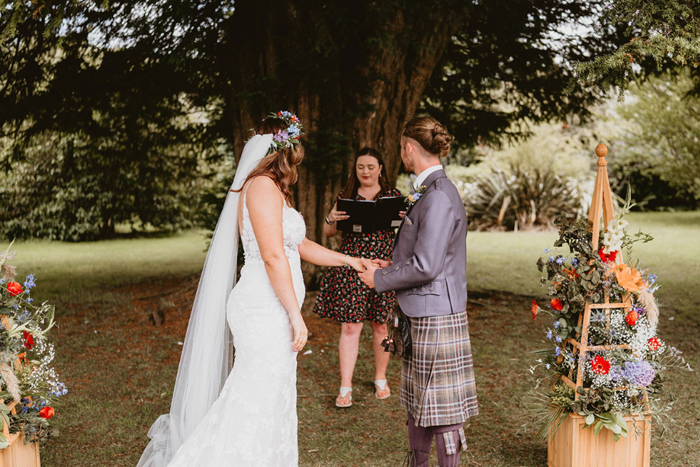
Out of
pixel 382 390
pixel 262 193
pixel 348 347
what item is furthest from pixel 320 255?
pixel 382 390

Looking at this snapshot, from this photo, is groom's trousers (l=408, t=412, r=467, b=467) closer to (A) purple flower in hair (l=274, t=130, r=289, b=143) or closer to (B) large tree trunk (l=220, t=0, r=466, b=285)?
(A) purple flower in hair (l=274, t=130, r=289, b=143)

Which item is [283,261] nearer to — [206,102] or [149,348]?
[149,348]

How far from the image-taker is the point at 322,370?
19.2 ft

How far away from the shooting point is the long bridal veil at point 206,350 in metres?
3.61

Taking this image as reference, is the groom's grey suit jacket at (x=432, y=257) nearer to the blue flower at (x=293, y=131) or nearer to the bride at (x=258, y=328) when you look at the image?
the bride at (x=258, y=328)

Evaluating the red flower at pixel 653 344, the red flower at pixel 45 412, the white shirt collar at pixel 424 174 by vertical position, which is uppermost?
the white shirt collar at pixel 424 174

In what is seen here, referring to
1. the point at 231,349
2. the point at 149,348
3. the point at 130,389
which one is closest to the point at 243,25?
the point at 149,348

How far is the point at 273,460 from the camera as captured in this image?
3.34 metres

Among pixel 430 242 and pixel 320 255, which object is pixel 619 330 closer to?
pixel 430 242

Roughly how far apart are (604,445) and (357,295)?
205 centimetres

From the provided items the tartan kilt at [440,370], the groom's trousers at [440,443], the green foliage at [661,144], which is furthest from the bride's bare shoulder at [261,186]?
the green foliage at [661,144]

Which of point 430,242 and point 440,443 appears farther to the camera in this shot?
point 440,443

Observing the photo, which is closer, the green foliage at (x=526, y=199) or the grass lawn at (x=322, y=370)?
the grass lawn at (x=322, y=370)

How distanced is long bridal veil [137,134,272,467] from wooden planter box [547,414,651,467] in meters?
2.06
